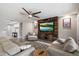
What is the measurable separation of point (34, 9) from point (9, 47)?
814 mm

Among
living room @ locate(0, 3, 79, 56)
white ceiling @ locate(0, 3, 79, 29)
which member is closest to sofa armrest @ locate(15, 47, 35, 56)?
living room @ locate(0, 3, 79, 56)

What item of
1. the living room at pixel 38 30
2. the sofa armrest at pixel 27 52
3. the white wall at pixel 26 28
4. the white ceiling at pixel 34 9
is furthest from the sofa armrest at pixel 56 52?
the white ceiling at pixel 34 9

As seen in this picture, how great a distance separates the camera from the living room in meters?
2.00

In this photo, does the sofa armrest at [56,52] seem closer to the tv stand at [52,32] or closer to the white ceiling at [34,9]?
the tv stand at [52,32]

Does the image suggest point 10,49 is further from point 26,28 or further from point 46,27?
point 46,27

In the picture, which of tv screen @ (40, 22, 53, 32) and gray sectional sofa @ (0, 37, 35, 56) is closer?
gray sectional sofa @ (0, 37, 35, 56)

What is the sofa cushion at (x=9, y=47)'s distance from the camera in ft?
6.54

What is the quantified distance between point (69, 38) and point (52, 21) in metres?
0.43

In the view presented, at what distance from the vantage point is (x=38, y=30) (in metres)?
2.16

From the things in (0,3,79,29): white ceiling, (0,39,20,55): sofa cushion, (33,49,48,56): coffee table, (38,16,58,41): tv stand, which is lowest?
(33,49,48,56): coffee table

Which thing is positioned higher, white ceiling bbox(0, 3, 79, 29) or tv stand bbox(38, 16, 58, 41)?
white ceiling bbox(0, 3, 79, 29)

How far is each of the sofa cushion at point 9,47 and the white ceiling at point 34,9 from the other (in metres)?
0.35

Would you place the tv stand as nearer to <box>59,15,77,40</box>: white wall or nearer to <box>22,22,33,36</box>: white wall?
<box>59,15,77,40</box>: white wall

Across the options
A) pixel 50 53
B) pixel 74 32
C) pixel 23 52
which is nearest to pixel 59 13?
pixel 74 32
